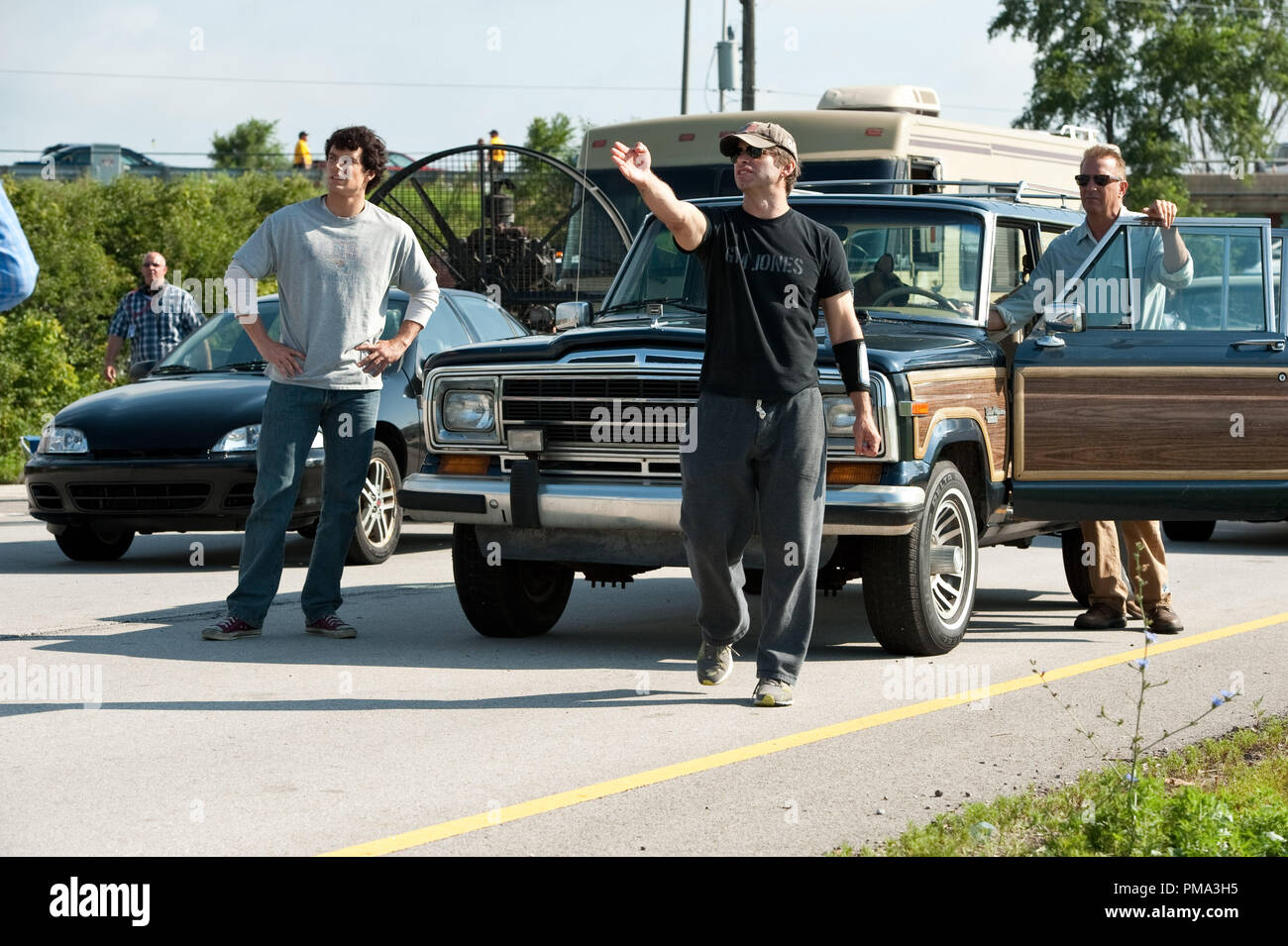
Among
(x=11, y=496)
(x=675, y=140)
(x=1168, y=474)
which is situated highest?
(x=675, y=140)

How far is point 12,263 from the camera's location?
3074mm

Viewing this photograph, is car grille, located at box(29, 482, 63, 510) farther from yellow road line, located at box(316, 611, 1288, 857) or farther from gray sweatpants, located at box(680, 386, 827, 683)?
yellow road line, located at box(316, 611, 1288, 857)

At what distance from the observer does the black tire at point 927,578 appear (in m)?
7.62

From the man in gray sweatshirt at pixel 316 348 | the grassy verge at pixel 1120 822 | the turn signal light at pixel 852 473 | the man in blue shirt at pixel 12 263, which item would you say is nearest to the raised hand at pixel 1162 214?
the turn signal light at pixel 852 473

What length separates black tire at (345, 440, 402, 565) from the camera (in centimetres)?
1161

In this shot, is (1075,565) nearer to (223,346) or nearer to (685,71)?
(223,346)

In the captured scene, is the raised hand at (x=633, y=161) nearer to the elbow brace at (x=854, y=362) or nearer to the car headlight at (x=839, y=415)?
the elbow brace at (x=854, y=362)

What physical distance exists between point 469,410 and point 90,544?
4487 mm

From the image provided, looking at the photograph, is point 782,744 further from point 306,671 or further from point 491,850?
point 306,671

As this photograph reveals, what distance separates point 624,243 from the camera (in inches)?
616

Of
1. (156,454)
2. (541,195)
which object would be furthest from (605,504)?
(541,195)
